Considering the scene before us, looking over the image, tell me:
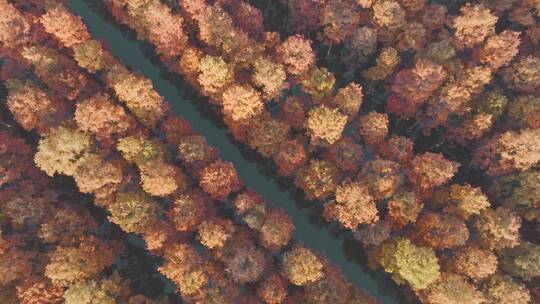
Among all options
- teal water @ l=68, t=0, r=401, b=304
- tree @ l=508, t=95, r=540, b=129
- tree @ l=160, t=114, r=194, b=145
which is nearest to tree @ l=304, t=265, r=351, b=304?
teal water @ l=68, t=0, r=401, b=304

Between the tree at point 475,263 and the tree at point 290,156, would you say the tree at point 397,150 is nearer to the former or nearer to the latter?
the tree at point 290,156

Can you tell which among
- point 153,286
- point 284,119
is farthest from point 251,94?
point 153,286

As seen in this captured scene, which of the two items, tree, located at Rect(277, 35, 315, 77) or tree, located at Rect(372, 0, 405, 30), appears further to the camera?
tree, located at Rect(372, 0, 405, 30)

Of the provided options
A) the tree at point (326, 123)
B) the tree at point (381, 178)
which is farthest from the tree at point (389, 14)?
the tree at point (381, 178)

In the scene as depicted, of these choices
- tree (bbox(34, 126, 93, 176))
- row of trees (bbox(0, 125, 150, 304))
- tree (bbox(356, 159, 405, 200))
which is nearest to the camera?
row of trees (bbox(0, 125, 150, 304))

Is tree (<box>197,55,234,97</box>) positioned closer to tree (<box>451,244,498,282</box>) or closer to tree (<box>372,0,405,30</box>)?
tree (<box>372,0,405,30</box>)

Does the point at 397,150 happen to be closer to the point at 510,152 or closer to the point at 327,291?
the point at 510,152
